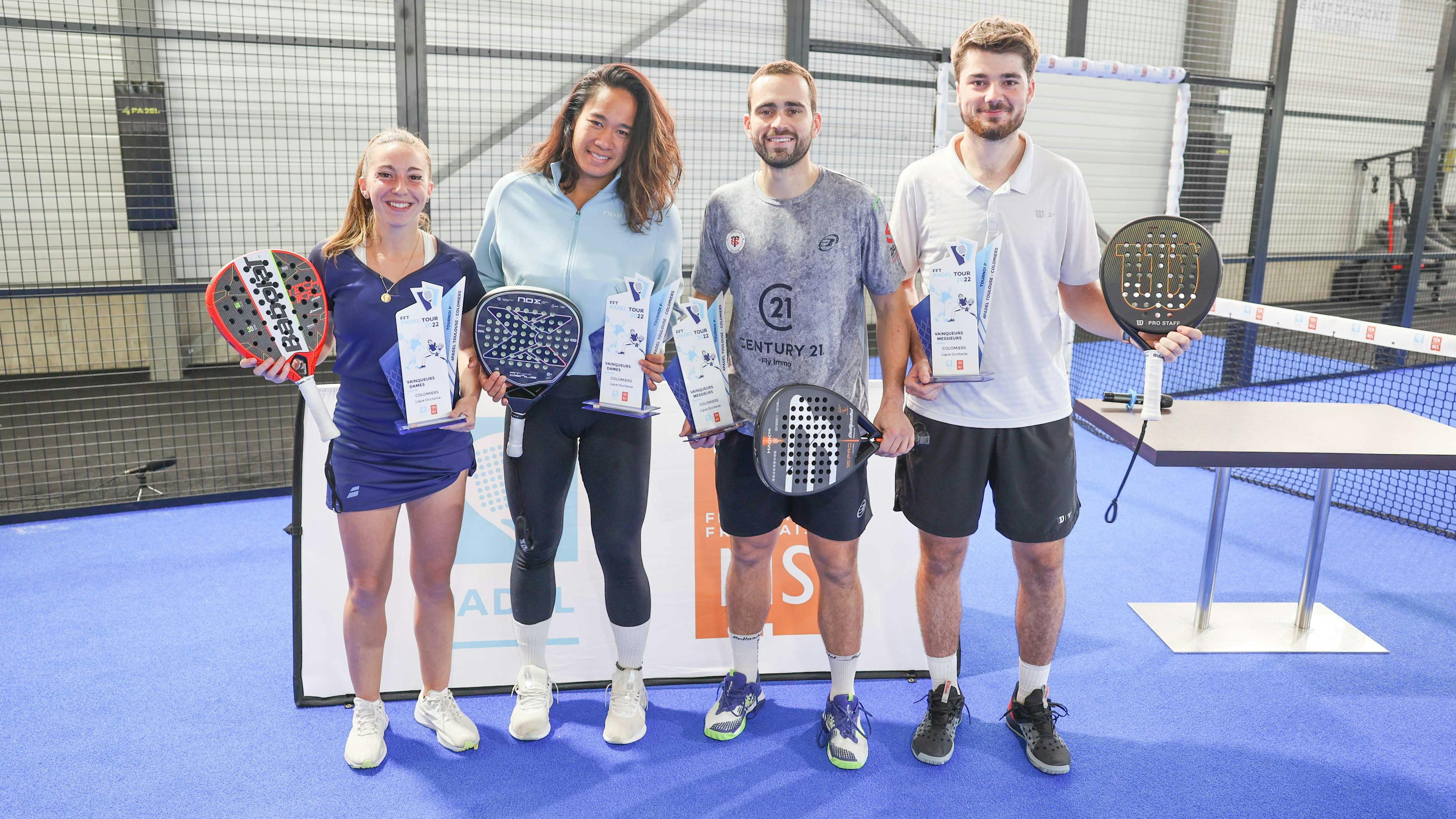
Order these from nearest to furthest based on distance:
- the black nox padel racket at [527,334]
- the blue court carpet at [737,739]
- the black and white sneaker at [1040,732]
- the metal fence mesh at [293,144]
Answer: the black nox padel racket at [527,334] → the blue court carpet at [737,739] → the black and white sneaker at [1040,732] → the metal fence mesh at [293,144]

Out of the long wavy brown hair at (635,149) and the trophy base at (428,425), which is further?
the long wavy brown hair at (635,149)

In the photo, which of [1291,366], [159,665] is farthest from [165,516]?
[1291,366]

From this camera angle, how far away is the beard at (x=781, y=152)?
209cm

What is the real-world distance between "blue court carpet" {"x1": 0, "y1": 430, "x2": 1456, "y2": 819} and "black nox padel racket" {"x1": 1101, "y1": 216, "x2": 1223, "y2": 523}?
3.18 ft

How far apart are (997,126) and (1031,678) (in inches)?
58.0

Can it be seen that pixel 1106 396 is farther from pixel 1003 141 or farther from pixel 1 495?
pixel 1 495

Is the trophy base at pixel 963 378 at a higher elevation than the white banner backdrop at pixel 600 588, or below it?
higher

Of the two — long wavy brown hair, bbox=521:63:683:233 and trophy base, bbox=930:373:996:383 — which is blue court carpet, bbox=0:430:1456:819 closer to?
trophy base, bbox=930:373:996:383

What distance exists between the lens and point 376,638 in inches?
92.8

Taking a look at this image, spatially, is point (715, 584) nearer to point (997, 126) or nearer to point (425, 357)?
point (425, 357)

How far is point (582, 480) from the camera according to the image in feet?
7.86

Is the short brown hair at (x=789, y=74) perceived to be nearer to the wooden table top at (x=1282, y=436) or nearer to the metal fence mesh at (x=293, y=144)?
the wooden table top at (x=1282, y=436)

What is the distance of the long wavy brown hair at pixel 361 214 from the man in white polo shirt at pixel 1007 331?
3.89 feet

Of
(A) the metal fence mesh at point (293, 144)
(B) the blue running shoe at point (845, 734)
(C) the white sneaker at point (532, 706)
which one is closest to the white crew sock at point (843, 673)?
(B) the blue running shoe at point (845, 734)
